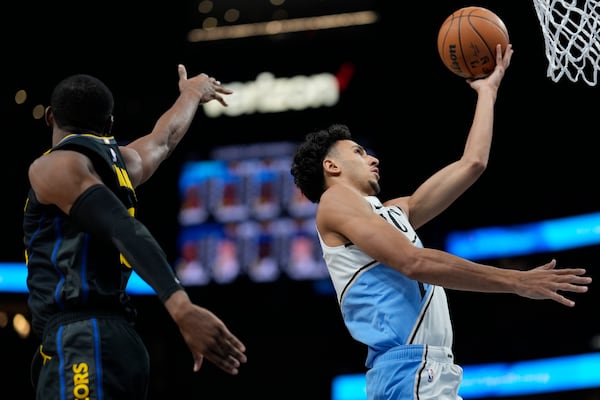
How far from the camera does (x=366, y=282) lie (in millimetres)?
3650

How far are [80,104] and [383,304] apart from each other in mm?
1352

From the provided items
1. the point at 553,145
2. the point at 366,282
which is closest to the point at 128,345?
the point at 366,282

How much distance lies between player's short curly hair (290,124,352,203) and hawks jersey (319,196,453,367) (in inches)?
17.3

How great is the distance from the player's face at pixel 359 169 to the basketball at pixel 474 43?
728mm

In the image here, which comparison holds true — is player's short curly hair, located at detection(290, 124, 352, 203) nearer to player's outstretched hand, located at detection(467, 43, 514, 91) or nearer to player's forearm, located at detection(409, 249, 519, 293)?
player's outstretched hand, located at detection(467, 43, 514, 91)

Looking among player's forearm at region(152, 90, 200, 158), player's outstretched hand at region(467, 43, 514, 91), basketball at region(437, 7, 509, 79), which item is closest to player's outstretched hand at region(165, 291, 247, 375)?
player's forearm at region(152, 90, 200, 158)

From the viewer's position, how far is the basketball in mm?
4367

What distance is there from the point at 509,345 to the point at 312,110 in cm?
367

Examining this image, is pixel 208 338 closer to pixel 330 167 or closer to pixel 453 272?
pixel 453 272

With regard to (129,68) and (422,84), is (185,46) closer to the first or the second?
(129,68)

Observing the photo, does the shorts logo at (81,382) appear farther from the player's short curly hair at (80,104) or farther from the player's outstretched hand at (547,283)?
the player's outstretched hand at (547,283)

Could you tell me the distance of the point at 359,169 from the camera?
159 inches

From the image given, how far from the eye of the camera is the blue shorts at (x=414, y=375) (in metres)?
3.45

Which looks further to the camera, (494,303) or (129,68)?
(129,68)
